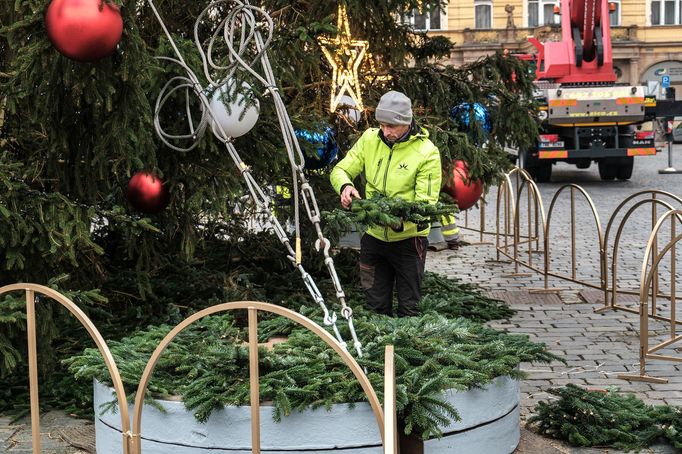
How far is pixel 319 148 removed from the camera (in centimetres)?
733

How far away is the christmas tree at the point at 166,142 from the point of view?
5.65 m

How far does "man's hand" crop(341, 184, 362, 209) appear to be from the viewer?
589 cm

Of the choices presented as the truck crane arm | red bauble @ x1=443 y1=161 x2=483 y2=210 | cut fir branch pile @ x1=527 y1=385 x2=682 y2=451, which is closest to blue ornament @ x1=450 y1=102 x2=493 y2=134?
red bauble @ x1=443 y1=161 x2=483 y2=210

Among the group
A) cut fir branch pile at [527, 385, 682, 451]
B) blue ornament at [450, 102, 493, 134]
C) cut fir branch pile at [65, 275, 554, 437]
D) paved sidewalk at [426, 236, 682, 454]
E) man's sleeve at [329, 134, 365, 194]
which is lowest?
paved sidewalk at [426, 236, 682, 454]

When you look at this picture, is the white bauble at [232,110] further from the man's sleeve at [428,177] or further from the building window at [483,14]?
the building window at [483,14]

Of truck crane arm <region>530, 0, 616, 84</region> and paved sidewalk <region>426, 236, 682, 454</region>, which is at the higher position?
truck crane arm <region>530, 0, 616, 84</region>

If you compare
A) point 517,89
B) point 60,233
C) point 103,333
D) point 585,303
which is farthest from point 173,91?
point 585,303

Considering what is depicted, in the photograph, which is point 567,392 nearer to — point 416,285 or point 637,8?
point 416,285

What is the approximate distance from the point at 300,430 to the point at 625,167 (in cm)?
1885

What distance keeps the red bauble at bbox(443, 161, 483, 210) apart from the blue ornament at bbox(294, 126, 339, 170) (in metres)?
0.85

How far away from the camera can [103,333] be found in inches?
273

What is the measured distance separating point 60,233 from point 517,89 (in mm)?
4405

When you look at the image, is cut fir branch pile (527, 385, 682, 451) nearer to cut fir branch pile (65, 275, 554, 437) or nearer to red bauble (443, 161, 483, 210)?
cut fir branch pile (65, 275, 554, 437)

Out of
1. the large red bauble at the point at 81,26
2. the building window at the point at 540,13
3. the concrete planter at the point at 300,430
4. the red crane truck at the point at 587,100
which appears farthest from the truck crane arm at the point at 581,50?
the building window at the point at 540,13
